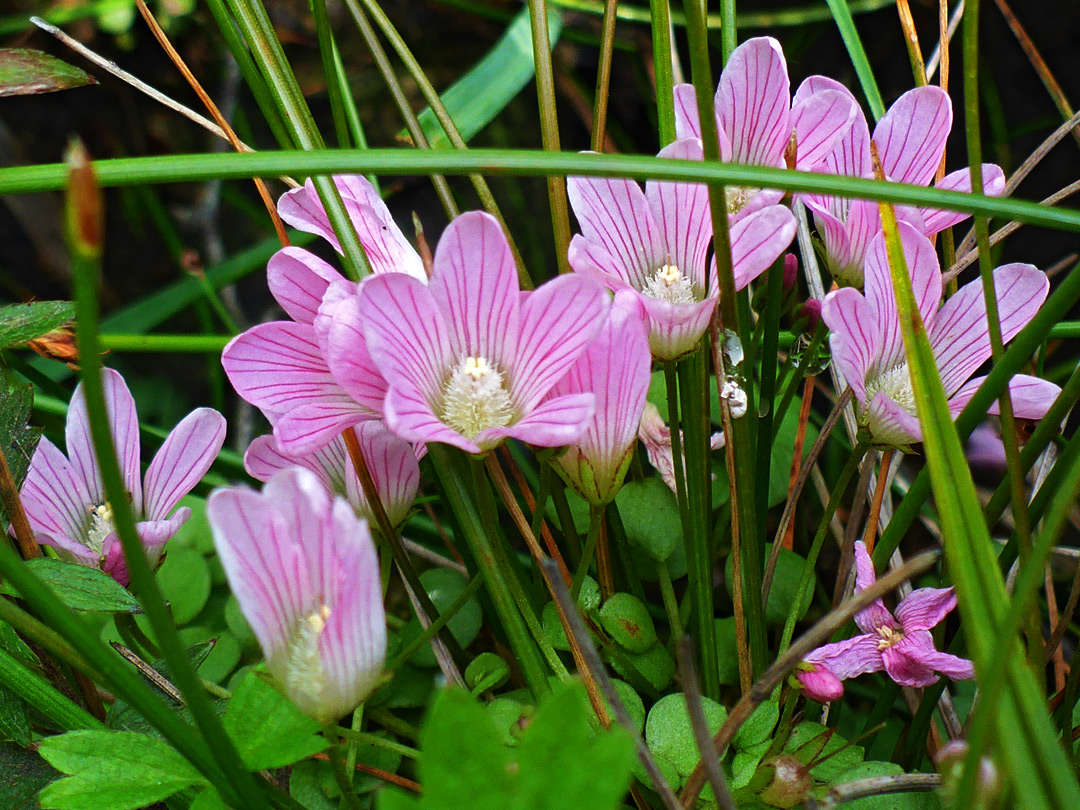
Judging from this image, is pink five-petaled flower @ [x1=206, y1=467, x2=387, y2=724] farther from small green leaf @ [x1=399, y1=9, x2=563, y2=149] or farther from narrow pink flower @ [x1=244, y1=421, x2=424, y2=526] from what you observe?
small green leaf @ [x1=399, y1=9, x2=563, y2=149]

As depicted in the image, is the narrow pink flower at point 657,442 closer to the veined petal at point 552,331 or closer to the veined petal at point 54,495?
the veined petal at point 552,331

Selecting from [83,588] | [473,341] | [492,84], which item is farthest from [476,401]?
[492,84]

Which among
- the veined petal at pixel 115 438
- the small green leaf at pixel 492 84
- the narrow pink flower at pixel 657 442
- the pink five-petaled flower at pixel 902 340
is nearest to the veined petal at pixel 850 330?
the pink five-petaled flower at pixel 902 340

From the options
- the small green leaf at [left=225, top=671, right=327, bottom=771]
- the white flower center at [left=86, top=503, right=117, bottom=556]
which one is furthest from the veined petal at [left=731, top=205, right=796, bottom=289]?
the white flower center at [left=86, top=503, right=117, bottom=556]

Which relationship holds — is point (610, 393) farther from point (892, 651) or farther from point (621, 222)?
point (892, 651)

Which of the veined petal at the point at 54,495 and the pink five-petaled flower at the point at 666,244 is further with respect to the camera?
the veined petal at the point at 54,495
